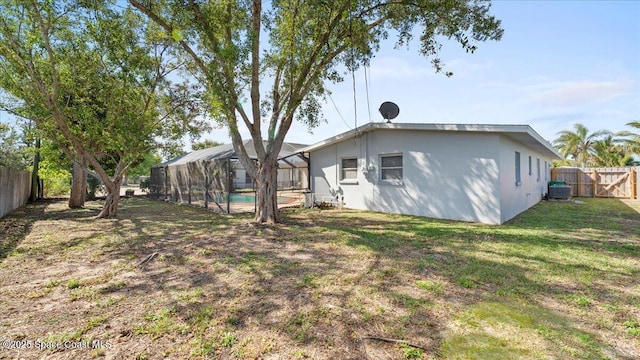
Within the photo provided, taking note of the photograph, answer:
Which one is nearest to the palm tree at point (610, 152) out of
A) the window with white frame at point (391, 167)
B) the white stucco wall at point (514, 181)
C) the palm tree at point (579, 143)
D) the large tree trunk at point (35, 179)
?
the palm tree at point (579, 143)

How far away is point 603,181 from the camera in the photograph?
658 inches

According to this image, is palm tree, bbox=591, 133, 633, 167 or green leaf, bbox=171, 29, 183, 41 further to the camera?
palm tree, bbox=591, 133, 633, 167

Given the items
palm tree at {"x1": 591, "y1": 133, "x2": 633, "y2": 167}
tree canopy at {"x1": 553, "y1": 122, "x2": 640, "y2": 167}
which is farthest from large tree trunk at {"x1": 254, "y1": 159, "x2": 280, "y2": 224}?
palm tree at {"x1": 591, "y1": 133, "x2": 633, "y2": 167}

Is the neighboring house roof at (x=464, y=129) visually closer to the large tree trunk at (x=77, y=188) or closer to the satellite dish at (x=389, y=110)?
the satellite dish at (x=389, y=110)

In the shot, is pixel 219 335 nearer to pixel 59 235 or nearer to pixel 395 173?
pixel 59 235

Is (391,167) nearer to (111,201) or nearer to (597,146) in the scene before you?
(111,201)

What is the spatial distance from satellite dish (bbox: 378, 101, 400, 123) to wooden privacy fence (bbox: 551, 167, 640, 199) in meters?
14.3

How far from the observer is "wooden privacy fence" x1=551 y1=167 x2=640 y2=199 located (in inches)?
612

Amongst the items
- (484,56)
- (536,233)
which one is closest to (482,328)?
(536,233)

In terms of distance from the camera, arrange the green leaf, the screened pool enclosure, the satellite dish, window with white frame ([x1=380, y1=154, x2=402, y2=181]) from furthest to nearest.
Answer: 1. the screened pool enclosure
2. the satellite dish
3. window with white frame ([x1=380, y1=154, x2=402, y2=181])
4. the green leaf

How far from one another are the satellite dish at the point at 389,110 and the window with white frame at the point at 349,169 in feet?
6.71

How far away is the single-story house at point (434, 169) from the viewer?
837cm

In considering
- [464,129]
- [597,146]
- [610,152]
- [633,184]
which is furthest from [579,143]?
[464,129]

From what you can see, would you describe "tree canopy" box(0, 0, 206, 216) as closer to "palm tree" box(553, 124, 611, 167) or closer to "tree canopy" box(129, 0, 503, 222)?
"tree canopy" box(129, 0, 503, 222)
